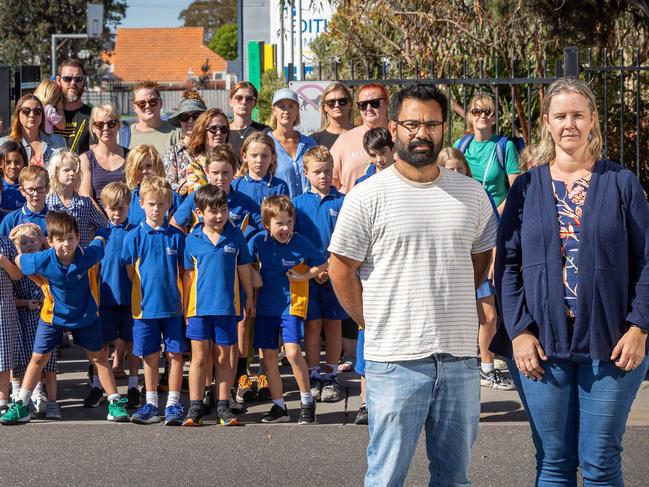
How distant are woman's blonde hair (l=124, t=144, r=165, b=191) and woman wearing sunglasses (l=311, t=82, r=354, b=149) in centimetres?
143

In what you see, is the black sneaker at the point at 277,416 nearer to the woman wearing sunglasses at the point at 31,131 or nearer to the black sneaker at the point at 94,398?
the black sneaker at the point at 94,398

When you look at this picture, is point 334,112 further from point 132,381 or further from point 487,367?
point 132,381

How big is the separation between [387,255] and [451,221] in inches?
10.1

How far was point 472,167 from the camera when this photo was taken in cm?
820

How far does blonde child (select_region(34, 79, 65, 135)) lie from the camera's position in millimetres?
8719

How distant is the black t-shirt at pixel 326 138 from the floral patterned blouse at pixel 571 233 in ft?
14.9

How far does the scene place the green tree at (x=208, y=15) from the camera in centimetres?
11156

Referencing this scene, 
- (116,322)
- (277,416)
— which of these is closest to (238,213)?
(116,322)

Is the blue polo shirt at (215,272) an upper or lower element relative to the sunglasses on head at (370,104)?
lower

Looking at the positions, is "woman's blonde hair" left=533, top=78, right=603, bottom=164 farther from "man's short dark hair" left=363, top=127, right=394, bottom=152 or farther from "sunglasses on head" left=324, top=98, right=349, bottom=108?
"sunglasses on head" left=324, top=98, right=349, bottom=108

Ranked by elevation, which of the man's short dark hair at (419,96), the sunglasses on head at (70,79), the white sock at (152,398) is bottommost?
the white sock at (152,398)

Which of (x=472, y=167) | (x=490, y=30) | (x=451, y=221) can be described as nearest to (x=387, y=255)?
(x=451, y=221)

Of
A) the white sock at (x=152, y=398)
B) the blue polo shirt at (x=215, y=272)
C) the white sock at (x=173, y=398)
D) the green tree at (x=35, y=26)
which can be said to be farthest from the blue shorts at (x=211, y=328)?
the green tree at (x=35, y=26)

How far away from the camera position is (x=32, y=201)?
7.11 m
